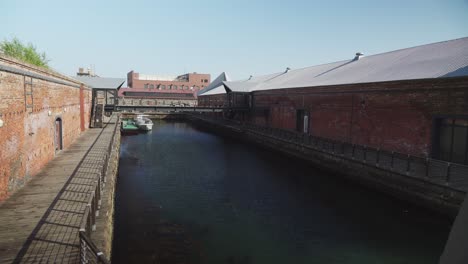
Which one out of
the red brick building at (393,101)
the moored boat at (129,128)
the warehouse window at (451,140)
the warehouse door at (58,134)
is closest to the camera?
the warehouse window at (451,140)

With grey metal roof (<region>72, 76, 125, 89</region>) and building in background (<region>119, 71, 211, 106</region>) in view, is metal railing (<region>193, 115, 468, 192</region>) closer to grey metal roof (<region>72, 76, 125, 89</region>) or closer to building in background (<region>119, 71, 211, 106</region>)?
grey metal roof (<region>72, 76, 125, 89</region>)

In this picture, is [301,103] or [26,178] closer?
[26,178]

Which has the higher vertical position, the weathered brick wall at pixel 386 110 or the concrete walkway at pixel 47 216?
the weathered brick wall at pixel 386 110

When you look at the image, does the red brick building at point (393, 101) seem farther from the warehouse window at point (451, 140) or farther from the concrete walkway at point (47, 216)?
the concrete walkway at point (47, 216)

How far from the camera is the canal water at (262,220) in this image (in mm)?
10211

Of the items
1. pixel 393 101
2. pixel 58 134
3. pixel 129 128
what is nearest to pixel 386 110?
pixel 393 101

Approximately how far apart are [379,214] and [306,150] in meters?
10.6

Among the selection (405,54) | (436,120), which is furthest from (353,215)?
(405,54)

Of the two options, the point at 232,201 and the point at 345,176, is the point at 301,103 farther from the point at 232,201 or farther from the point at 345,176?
the point at 232,201

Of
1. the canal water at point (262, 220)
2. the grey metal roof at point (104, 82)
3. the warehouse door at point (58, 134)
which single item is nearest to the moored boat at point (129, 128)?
the grey metal roof at point (104, 82)

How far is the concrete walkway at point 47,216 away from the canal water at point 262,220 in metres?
2.24

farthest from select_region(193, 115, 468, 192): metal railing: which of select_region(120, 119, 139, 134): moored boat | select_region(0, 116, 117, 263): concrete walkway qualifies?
select_region(120, 119, 139, 134): moored boat

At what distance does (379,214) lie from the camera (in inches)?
546

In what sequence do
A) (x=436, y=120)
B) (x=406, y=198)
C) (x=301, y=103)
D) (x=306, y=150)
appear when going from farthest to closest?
1. (x=301, y=103)
2. (x=306, y=150)
3. (x=436, y=120)
4. (x=406, y=198)
